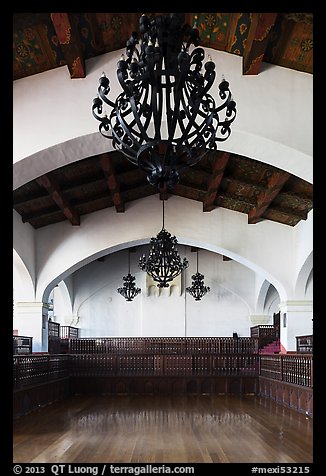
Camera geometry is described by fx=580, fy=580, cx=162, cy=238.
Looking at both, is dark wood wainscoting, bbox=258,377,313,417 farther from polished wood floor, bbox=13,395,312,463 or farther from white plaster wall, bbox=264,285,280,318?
white plaster wall, bbox=264,285,280,318

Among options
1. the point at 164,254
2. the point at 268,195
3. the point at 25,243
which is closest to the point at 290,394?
the point at 164,254

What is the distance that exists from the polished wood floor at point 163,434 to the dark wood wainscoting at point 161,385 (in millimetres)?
3820

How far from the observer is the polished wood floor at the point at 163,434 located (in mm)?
5812

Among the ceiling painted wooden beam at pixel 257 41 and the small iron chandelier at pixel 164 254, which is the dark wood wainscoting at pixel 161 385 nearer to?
the small iron chandelier at pixel 164 254

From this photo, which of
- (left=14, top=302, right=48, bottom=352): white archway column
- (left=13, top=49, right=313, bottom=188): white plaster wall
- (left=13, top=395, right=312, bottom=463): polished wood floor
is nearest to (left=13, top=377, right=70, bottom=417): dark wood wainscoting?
(left=13, top=395, right=312, bottom=463): polished wood floor

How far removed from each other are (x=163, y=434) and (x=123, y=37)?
17.4 feet

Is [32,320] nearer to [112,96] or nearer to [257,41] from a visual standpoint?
[112,96]

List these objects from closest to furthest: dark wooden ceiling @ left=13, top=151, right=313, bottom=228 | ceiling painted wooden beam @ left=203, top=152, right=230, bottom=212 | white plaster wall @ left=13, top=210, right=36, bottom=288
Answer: ceiling painted wooden beam @ left=203, top=152, right=230, bottom=212
dark wooden ceiling @ left=13, top=151, right=313, bottom=228
white plaster wall @ left=13, top=210, right=36, bottom=288

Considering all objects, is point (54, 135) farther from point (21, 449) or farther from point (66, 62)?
point (21, 449)

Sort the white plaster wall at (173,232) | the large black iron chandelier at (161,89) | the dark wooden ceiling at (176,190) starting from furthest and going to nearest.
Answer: the white plaster wall at (173,232)
the dark wooden ceiling at (176,190)
the large black iron chandelier at (161,89)

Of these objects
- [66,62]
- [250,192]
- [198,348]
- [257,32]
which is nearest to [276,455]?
[257,32]

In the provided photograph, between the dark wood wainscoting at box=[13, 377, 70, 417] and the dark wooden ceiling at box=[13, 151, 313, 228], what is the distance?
3864 mm

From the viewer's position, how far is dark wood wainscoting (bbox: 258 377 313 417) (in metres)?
A: 9.65

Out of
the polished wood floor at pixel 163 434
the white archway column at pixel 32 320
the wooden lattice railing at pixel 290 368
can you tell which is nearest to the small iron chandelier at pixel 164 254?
the polished wood floor at pixel 163 434
